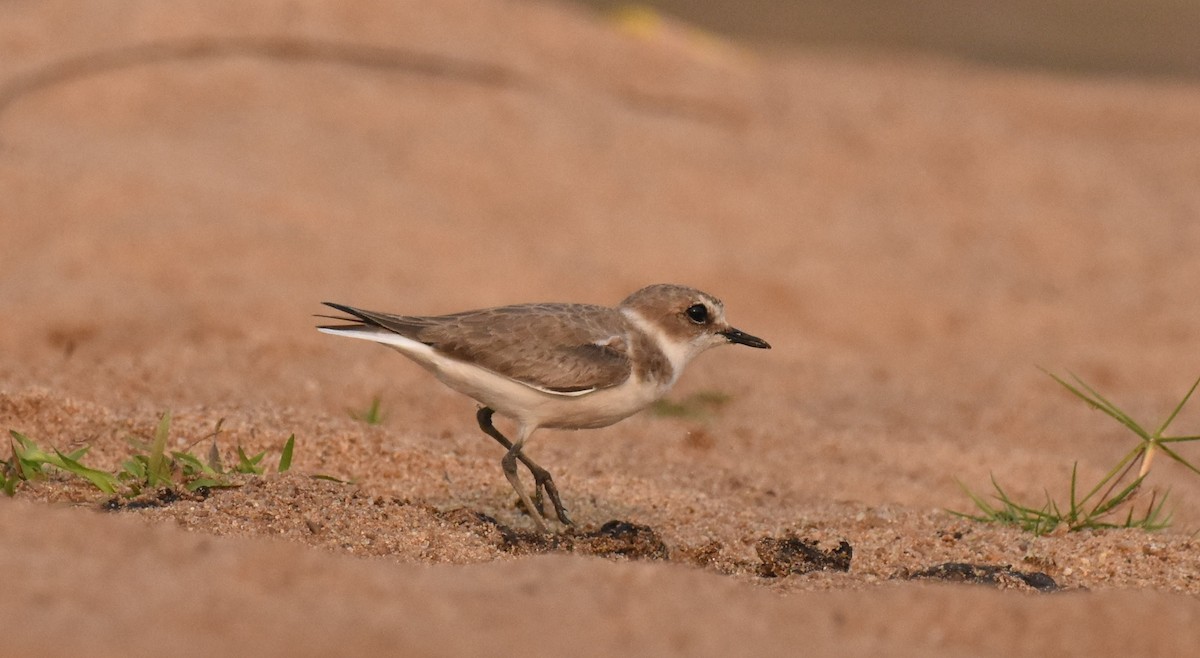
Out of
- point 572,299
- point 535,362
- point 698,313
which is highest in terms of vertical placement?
point 698,313

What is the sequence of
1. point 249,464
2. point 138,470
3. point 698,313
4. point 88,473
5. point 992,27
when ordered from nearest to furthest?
point 88,473 → point 138,470 → point 249,464 → point 698,313 → point 992,27

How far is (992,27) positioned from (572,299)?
61.2 ft

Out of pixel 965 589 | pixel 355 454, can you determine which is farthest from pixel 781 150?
pixel 965 589

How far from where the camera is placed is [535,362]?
4.97 m

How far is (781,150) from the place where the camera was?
12.3m

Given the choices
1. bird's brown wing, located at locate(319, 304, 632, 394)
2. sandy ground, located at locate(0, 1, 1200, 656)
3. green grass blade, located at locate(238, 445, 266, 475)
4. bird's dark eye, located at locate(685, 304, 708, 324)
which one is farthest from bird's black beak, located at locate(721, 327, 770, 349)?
green grass blade, located at locate(238, 445, 266, 475)

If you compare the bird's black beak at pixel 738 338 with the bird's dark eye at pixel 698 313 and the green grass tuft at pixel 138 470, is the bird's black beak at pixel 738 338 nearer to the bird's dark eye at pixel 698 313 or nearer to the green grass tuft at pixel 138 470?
the bird's dark eye at pixel 698 313

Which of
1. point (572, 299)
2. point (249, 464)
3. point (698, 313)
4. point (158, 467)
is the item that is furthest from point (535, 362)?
point (572, 299)

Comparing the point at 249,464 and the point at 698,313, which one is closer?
the point at 249,464

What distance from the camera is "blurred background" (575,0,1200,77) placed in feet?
76.3

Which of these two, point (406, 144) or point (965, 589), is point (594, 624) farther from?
point (406, 144)

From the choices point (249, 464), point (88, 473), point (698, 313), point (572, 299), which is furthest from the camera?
point (572, 299)

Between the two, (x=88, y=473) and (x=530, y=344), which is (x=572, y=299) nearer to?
(x=530, y=344)

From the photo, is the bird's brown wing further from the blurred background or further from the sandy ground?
the blurred background
